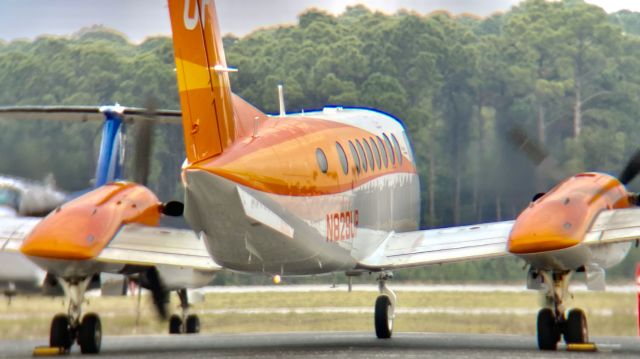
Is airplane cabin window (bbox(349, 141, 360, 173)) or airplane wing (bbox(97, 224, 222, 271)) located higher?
airplane cabin window (bbox(349, 141, 360, 173))

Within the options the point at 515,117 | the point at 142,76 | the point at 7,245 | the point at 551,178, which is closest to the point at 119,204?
the point at 7,245

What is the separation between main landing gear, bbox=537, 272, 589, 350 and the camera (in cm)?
2395

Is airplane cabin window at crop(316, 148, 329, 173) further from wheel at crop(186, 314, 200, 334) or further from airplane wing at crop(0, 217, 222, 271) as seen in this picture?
wheel at crop(186, 314, 200, 334)

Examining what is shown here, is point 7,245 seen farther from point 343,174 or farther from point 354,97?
point 354,97

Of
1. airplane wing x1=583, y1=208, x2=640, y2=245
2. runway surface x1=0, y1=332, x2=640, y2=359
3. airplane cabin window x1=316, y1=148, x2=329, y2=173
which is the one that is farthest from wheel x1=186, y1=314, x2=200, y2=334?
airplane wing x1=583, y1=208, x2=640, y2=245

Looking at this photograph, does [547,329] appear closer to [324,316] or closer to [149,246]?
[149,246]

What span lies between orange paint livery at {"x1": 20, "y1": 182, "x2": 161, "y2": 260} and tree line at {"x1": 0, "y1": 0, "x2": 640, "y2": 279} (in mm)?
17810

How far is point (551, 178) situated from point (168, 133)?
30.0m

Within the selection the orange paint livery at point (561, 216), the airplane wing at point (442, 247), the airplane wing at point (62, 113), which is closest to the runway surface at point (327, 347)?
the airplane wing at point (442, 247)

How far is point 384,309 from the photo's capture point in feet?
91.1

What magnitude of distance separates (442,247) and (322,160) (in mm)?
2847

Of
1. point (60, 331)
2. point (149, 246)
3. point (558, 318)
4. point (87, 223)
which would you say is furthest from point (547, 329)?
point (60, 331)

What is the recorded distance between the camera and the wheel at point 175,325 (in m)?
32.6

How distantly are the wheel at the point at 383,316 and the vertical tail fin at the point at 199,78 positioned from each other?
6735 mm
